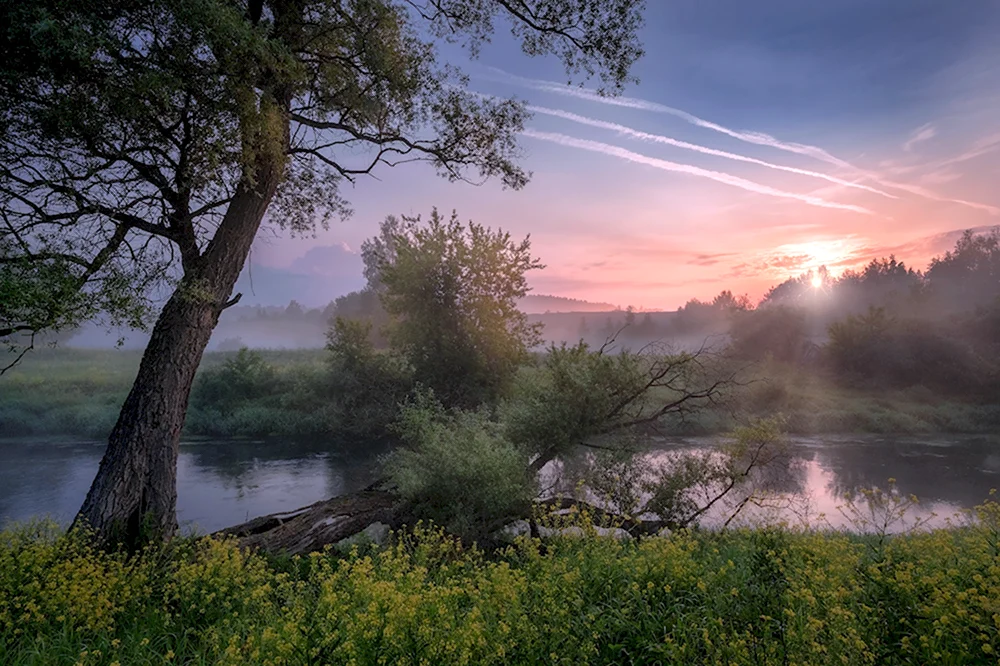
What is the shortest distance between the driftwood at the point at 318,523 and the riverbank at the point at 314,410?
38.0ft

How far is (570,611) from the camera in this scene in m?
4.00

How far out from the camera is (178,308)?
7613mm

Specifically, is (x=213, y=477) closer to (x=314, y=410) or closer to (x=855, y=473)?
(x=314, y=410)

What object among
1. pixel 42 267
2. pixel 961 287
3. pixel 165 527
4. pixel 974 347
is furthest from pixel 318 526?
pixel 961 287

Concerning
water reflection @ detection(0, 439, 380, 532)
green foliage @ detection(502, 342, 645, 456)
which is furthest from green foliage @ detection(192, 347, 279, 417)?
green foliage @ detection(502, 342, 645, 456)

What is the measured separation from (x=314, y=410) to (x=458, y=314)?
795 cm

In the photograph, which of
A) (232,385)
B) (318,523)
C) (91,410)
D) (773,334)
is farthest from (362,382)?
(773,334)

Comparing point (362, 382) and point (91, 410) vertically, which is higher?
point (362, 382)

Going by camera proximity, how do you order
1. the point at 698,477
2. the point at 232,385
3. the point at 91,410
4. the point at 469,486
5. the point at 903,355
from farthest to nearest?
1. the point at 903,355
2. the point at 232,385
3. the point at 91,410
4. the point at 698,477
5. the point at 469,486

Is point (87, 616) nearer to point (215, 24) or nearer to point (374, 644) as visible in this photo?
point (374, 644)

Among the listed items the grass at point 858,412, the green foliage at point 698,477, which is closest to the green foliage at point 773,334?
the grass at point 858,412

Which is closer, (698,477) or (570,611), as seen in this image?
(570,611)

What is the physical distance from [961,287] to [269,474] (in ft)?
126

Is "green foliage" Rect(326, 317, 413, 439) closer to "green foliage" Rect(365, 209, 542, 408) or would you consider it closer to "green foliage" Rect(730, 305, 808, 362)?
"green foliage" Rect(365, 209, 542, 408)
